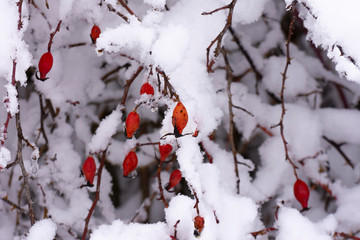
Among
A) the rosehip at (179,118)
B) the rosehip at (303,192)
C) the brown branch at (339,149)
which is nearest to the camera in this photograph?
the rosehip at (179,118)

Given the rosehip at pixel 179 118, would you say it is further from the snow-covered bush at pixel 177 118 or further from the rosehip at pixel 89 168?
the rosehip at pixel 89 168

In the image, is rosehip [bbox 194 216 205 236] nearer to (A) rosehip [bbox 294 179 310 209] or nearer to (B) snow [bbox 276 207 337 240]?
(B) snow [bbox 276 207 337 240]

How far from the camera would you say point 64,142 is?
4.79ft

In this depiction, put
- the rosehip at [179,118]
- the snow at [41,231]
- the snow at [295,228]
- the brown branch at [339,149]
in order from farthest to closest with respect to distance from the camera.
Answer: the brown branch at [339,149]
the snow at [295,228]
the snow at [41,231]
the rosehip at [179,118]

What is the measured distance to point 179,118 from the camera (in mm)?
854

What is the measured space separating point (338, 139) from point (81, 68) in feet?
3.58

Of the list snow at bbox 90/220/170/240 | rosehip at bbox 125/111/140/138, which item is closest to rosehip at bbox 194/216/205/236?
snow at bbox 90/220/170/240

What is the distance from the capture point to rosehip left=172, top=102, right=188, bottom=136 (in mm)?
856

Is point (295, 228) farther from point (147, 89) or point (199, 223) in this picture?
point (147, 89)

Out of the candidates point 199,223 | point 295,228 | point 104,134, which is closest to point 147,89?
point 104,134

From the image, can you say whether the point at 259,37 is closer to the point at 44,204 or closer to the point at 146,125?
the point at 146,125

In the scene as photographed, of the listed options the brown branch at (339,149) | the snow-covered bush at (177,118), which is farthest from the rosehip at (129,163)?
the brown branch at (339,149)

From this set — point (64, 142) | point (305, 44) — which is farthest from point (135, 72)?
point (305, 44)

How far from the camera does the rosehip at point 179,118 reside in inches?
33.7
